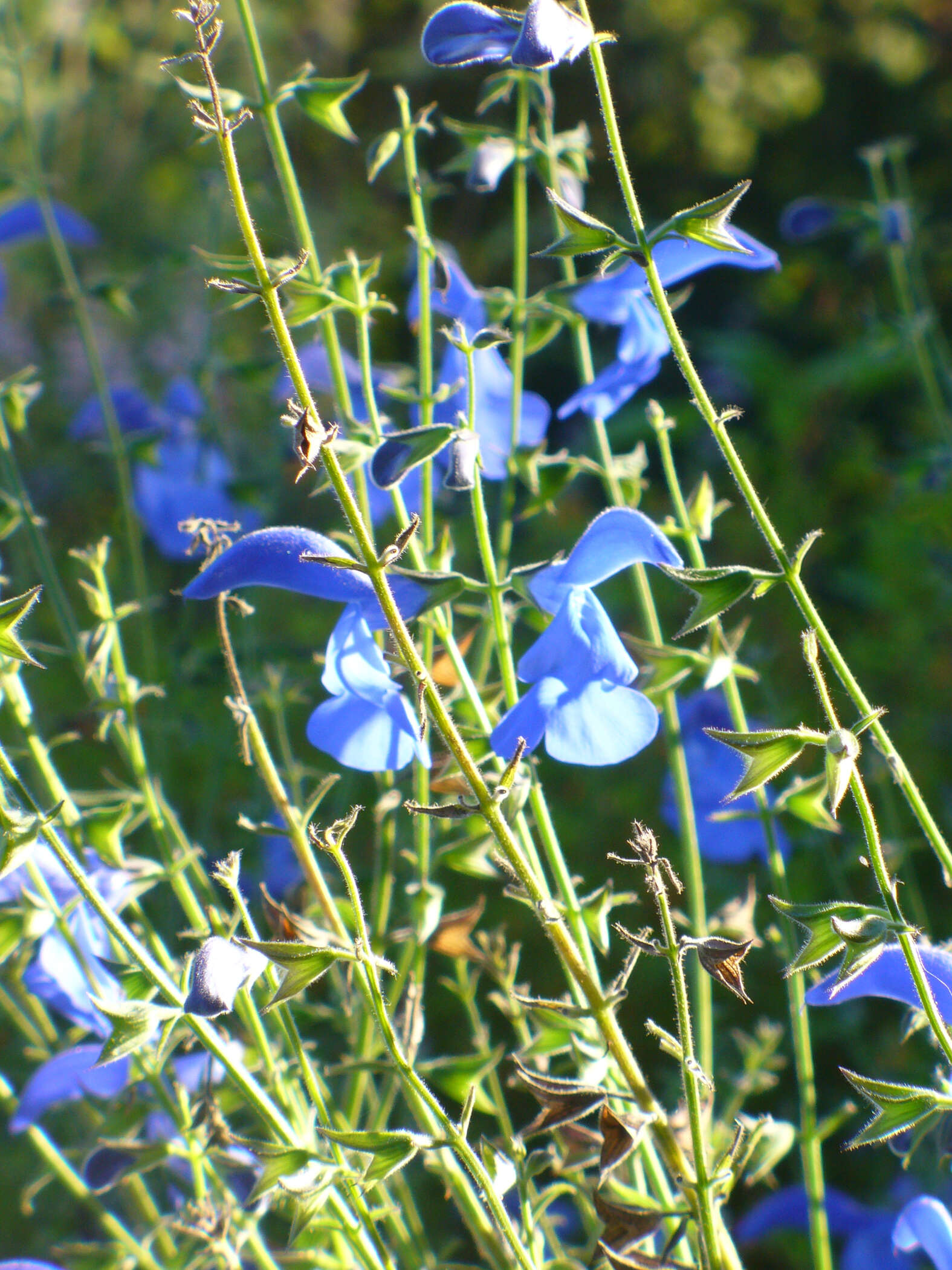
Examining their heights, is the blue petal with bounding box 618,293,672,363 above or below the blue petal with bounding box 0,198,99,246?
below

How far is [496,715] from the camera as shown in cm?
65

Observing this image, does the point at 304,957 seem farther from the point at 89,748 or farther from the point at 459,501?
the point at 89,748

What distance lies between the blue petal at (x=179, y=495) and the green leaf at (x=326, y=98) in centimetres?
57

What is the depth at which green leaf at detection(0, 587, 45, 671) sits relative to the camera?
421 mm

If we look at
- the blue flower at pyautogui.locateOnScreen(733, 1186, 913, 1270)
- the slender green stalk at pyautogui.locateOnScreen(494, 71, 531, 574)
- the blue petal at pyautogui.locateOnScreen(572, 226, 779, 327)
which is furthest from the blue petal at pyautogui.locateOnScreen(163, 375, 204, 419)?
the blue flower at pyautogui.locateOnScreen(733, 1186, 913, 1270)

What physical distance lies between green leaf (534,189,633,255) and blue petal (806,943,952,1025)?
0.31 meters

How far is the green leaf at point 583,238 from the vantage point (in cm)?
44

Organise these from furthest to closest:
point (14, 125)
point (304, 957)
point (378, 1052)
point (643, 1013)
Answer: point (14, 125) → point (643, 1013) → point (378, 1052) → point (304, 957)

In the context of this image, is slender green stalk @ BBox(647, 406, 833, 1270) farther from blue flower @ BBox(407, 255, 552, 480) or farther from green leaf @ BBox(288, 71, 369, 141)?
green leaf @ BBox(288, 71, 369, 141)

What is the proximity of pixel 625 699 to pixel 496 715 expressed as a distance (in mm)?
146

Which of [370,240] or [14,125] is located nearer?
[14,125]

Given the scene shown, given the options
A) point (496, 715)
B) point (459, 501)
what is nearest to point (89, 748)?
point (459, 501)

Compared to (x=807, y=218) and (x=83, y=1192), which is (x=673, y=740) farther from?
(x=807, y=218)

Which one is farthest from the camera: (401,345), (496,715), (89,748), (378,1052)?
(401,345)
